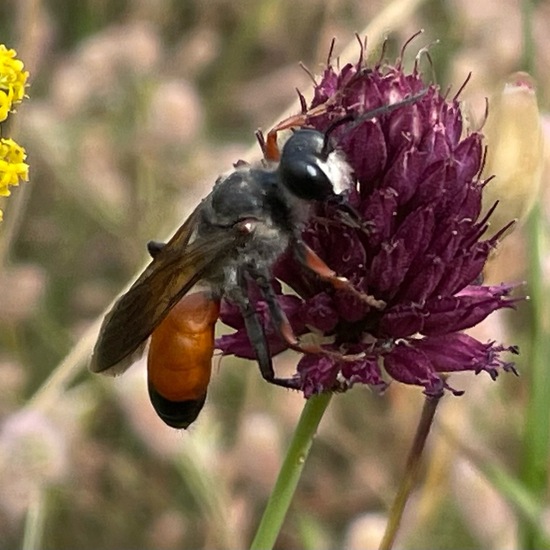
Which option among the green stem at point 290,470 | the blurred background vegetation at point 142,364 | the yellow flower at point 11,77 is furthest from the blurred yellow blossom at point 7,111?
the blurred background vegetation at point 142,364

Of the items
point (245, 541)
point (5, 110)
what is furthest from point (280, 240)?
point (245, 541)

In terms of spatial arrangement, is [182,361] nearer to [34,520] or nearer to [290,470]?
[290,470]

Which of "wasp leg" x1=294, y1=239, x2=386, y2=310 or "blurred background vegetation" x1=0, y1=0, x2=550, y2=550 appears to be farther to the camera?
"blurred background vegetation" x1=0, y1=0, x2=550, y2=550

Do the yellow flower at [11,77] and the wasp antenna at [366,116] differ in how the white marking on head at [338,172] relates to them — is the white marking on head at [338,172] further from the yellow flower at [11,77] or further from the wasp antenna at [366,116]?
the yellow flower at [11,77]

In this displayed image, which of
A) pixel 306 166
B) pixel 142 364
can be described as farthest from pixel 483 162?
pixel 142 364

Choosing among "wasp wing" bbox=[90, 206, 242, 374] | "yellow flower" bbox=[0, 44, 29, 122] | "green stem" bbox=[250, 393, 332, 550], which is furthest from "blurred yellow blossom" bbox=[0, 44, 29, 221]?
"green stem" bbox=[250, 393, 332, 550]

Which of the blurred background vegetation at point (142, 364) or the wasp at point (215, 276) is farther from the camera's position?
the blurred background vegetation at point (142, 364)

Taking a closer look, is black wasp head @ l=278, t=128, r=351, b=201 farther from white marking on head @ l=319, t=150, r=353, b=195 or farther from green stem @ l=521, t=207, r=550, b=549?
green stem @ l=521, t=207, r=550, b=549
